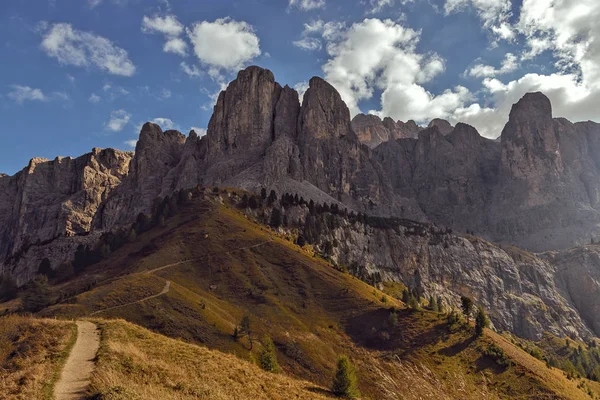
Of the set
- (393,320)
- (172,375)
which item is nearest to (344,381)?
(172,375)

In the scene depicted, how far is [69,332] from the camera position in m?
38.5

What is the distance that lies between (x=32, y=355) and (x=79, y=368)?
4662mm

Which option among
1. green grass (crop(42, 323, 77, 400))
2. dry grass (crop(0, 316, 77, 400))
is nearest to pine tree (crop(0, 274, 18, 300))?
dry grass (crop(0, 316, 77, 400))

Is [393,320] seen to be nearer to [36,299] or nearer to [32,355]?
[36,299]

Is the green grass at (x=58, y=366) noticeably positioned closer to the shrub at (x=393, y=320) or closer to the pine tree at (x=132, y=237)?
the shrub at (x=393, y=320)

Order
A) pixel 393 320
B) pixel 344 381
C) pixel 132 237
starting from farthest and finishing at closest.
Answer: pixel 132 237, pixel 393 320, pixel 344 381

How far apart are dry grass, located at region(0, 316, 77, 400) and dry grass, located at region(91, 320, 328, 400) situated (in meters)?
2.66

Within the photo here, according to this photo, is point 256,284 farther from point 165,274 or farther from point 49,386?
point 49,386

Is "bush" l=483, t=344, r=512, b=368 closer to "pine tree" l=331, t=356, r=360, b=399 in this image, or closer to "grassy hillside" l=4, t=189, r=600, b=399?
"grassy hillside" l=4, t=189, r=600, b=399

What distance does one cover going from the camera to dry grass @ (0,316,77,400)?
26672 mm

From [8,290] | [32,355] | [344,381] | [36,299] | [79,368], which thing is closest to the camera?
[79,368]

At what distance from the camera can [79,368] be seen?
3059 cm

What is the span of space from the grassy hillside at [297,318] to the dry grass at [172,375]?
47800mm

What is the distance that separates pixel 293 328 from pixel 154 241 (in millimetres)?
68029
